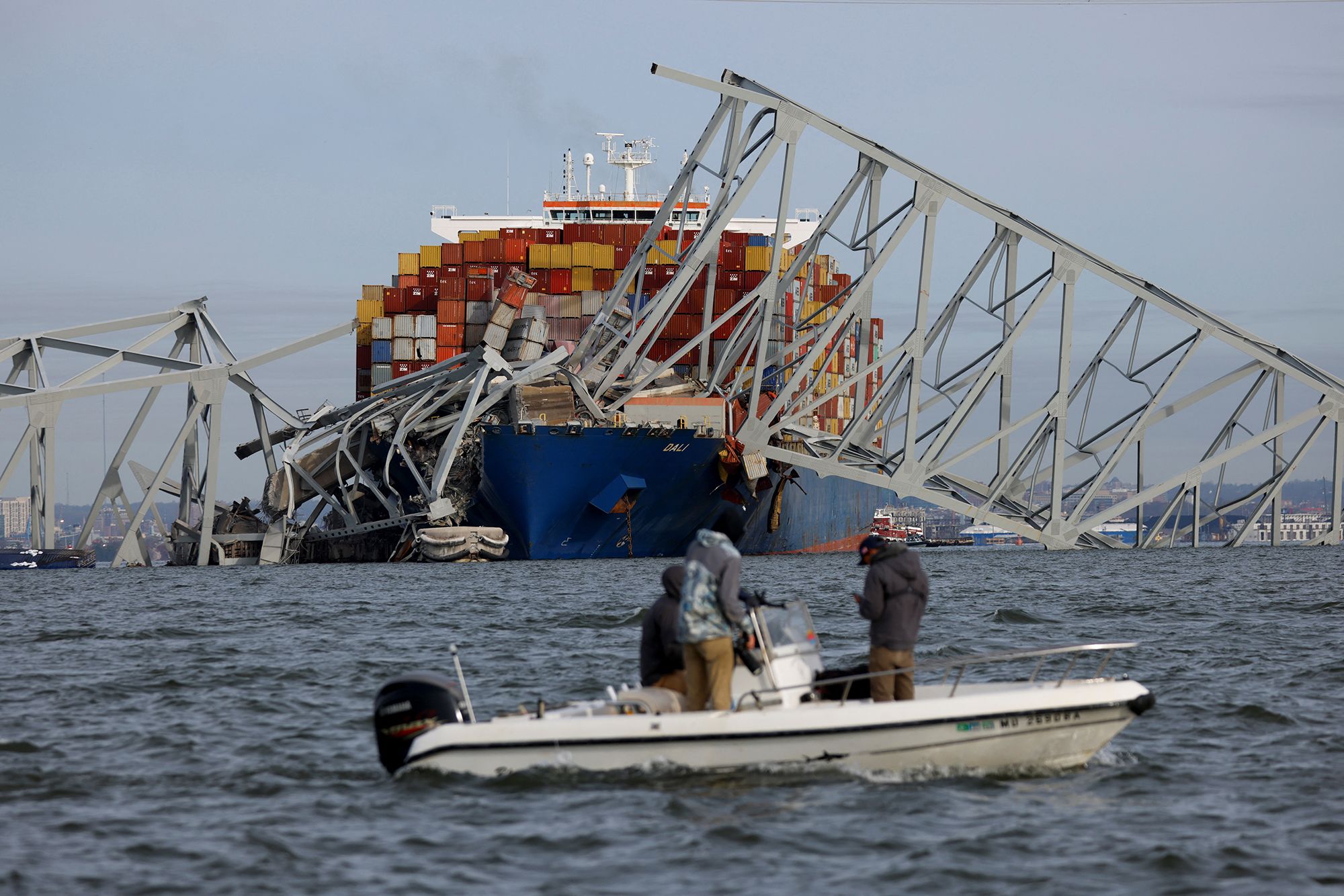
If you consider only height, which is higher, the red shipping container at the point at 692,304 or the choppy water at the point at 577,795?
the red shipping container at the point at 692,304

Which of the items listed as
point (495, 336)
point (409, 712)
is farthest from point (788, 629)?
point (495, 336)

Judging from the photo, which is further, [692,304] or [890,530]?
[890,530]

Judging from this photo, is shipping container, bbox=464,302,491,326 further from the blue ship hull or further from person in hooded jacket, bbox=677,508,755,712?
person in hooded jacket, bbox=677,508,755,712

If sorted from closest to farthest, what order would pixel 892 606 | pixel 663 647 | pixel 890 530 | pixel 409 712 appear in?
pixel 892 606 < pixel 409 712 < pixel 663 647 < pixel 890 530

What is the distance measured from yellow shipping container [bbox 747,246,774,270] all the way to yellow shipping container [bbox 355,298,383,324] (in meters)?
16.9

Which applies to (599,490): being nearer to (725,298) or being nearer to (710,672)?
(725,298)

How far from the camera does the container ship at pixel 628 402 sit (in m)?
48.3

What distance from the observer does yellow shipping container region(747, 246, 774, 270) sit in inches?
2564

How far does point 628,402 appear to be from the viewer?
5362 cm

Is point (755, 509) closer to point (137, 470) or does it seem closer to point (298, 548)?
point (298, 548)

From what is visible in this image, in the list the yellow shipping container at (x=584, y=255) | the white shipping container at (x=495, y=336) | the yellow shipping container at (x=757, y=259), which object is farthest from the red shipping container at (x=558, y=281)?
the yellow shipping container at (x=757, y=259)

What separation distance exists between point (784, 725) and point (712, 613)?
3.15 feet

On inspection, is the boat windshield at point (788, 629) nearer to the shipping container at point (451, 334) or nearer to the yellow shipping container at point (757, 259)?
the shipping container at point (451, 334)

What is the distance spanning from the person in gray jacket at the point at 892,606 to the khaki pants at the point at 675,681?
4.74 feet
